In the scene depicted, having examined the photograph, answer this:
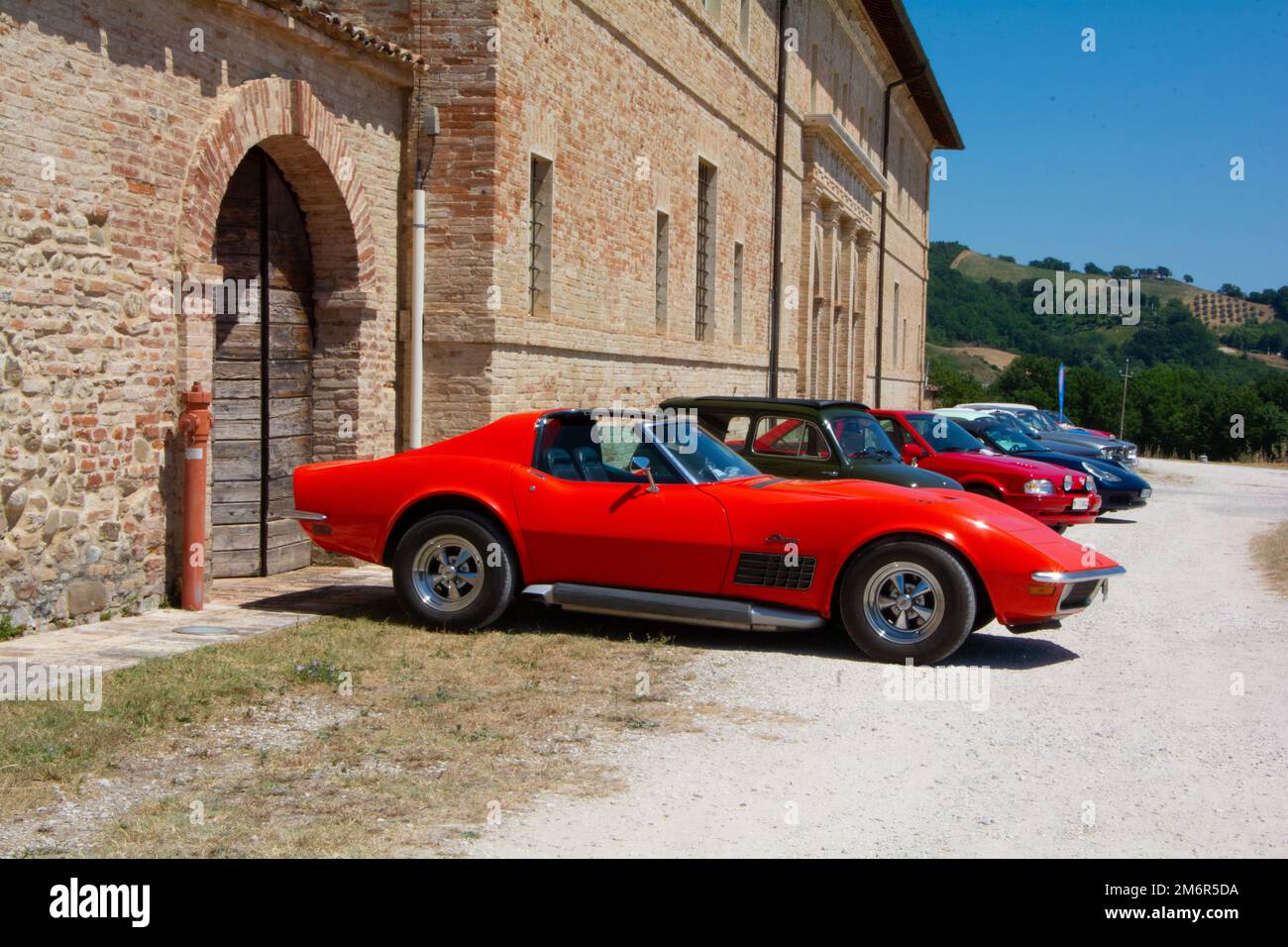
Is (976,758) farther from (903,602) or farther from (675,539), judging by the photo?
(675,539)

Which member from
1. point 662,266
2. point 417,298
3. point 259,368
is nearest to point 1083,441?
point 662,266

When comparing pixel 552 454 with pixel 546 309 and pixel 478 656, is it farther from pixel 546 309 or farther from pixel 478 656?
pixel 546 309

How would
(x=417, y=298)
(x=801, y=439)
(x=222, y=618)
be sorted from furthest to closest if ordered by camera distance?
(x=417, y=298)
(x=801, y=439)
(x=222, y=618)

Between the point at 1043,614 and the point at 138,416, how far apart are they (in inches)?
235

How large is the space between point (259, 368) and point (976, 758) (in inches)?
290

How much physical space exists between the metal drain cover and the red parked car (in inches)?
353

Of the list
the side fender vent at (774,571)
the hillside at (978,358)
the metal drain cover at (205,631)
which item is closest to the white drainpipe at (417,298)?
the metal drain cover at (205,631)

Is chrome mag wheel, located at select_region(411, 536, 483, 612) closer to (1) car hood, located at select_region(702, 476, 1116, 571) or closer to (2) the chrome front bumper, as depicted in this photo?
(1) car hood, located at select_region(702, 476, 1116, 571)

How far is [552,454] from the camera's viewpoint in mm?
8773

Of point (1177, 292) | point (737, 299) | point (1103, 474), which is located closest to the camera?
point (1103, 474)

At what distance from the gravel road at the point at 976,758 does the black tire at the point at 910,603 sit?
0.18m

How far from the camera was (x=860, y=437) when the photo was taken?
11.5 m
